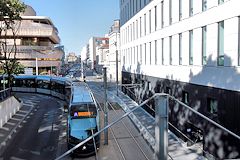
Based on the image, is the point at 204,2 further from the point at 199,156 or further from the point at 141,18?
the point at 141,18

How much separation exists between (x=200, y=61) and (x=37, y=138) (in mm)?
12671

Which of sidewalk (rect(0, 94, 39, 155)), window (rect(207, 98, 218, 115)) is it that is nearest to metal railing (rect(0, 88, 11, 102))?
sidewalk (rect(0, 94, 39, 155))

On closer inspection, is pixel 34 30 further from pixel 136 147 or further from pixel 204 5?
pixel 204 5

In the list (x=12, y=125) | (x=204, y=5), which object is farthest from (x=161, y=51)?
(x=12, y=125)

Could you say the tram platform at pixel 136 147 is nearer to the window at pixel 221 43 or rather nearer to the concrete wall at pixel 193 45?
the concrete wall at pixel 193 45

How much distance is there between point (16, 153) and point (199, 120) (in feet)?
37.3

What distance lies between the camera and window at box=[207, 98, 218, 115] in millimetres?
16078

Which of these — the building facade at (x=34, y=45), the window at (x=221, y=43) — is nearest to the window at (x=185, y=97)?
the window at (x=221, y=43)

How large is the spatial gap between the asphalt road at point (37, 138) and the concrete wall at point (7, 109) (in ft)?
5.21

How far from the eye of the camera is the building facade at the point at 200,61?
567 inches

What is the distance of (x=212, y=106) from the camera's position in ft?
54.3

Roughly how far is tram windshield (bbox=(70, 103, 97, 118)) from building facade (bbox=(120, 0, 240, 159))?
645 centimetres

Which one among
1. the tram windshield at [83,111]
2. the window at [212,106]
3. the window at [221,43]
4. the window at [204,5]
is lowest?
the tram windshield at [83,111]

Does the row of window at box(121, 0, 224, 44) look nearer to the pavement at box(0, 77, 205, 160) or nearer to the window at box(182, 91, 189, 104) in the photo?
the window at box(182, 91, 189, 104)
